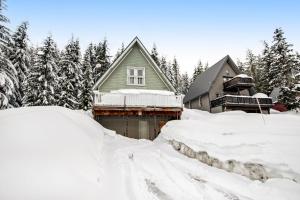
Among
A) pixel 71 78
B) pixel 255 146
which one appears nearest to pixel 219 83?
pixel 71 78

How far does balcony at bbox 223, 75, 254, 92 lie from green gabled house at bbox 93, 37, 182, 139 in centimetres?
1161

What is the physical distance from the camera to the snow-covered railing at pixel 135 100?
63.6ft

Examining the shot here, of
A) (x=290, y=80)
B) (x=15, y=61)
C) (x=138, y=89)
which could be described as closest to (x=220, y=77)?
(x=290, y=80)

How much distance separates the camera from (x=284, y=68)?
37875 millimetres

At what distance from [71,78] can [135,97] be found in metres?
19.2

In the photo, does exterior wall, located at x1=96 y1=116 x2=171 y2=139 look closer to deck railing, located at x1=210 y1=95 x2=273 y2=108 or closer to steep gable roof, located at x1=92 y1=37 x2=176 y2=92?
steep gable roof, located at x1=92 y1=37 x2=176 y2=92

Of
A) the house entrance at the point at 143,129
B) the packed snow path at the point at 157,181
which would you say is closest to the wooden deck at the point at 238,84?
the house entrance at the point at 143,129

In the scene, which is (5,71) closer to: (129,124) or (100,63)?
(129,124)

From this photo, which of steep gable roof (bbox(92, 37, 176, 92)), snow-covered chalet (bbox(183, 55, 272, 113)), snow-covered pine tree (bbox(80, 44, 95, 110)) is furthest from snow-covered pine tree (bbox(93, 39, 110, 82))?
steep gable roof (bbox(92, 37, 176, 92))

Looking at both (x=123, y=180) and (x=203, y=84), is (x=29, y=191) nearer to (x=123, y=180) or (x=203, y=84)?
(x=123, y=180)

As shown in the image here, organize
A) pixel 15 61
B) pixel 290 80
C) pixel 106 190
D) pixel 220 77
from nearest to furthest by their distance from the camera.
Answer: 1. pixel 106 190
2. pixel 15 61
3. pixel 220 77
4. pixel 290 80

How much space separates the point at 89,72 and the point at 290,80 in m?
32.0

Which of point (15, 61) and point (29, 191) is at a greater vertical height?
point (15, 61)

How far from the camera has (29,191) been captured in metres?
5.69
